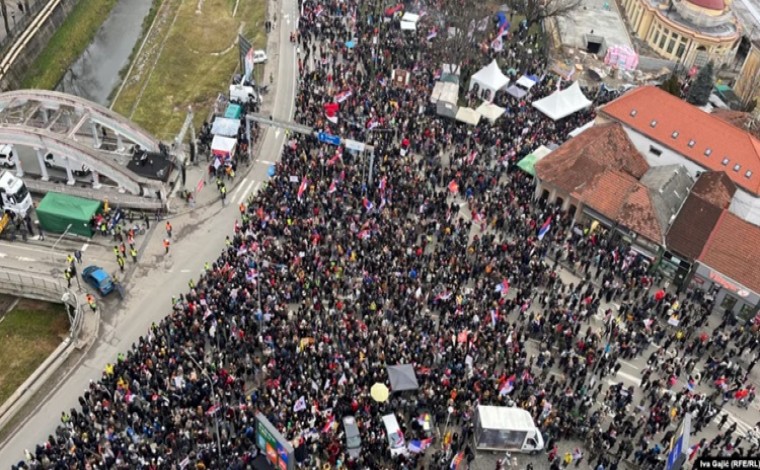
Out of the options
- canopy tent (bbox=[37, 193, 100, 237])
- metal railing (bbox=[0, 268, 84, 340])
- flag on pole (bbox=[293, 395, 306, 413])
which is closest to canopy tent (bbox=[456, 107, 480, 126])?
canopy tent (bbox=[37, 193, 100, 237])

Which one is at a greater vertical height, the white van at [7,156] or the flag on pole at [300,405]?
the flag on pole at [300,405]

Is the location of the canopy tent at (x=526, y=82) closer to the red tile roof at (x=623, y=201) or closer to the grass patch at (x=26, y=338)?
the red tile roof at (x=623, y=201)

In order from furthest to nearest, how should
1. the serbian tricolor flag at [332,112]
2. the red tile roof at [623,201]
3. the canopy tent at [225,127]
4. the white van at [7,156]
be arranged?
the serbian tricolor flag at [332,112], the canopy tent at [225,127], the white van at [7,156], the red tile roof at [623,201]

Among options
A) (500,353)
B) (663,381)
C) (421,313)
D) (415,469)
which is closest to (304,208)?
(421,313)

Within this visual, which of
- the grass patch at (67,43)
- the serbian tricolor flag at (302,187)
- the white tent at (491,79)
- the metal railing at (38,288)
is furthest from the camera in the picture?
the grass patch at (67,43)

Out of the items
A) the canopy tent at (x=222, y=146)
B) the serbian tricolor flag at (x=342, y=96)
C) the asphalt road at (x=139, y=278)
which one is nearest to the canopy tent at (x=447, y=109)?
the serbian tricolor flag at (x=342, y=96)

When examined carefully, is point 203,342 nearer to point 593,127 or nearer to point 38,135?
point 38,135

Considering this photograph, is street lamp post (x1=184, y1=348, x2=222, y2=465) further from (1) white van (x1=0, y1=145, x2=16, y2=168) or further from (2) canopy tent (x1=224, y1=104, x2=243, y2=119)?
(2) canopy tent (x1=224, y1=104, x2=243, y2=119)
